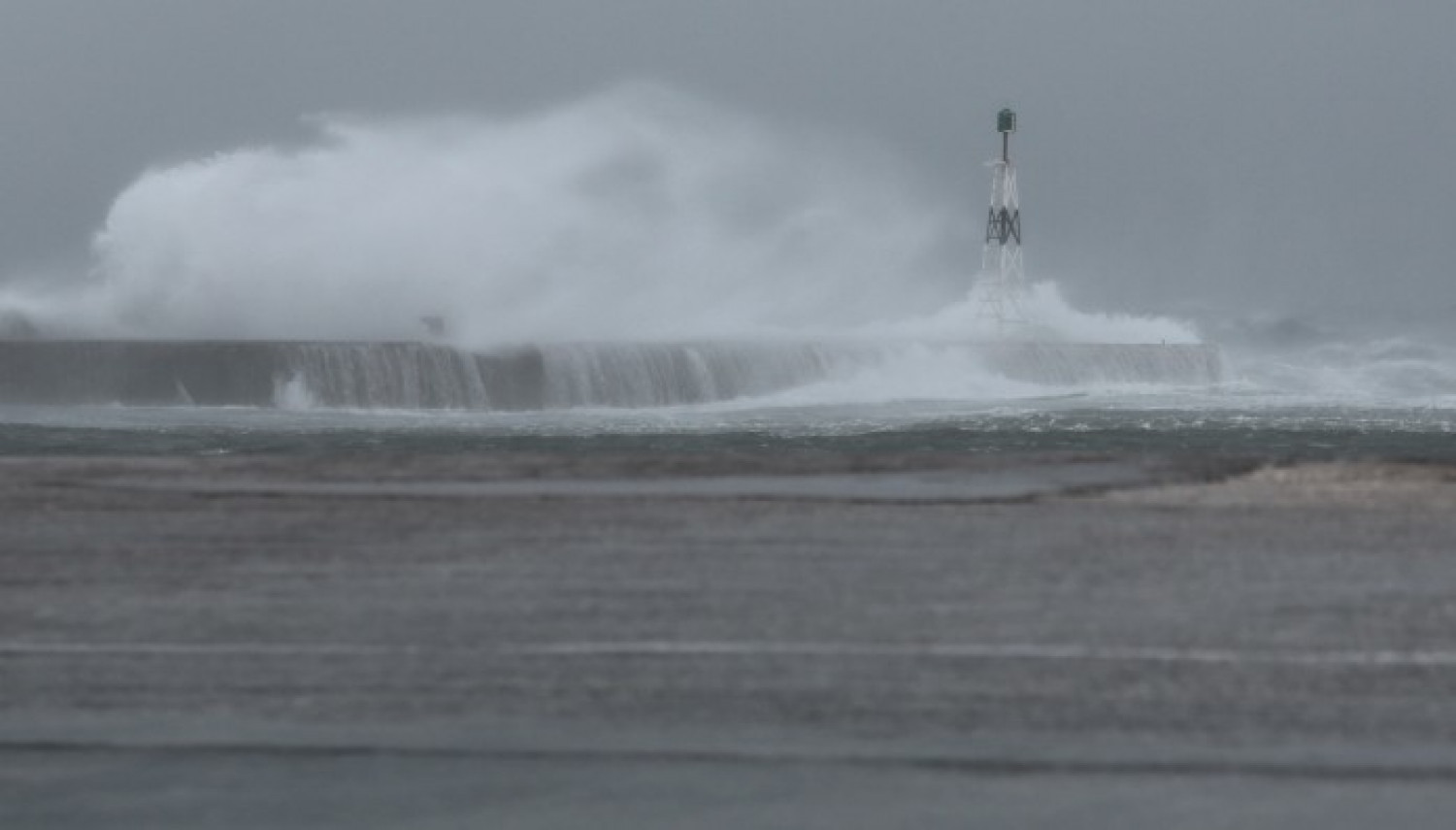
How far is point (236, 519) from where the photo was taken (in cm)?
816

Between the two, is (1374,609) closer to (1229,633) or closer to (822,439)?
(1229,633)

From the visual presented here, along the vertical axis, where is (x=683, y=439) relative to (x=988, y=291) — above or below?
below

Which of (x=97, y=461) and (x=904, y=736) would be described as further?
(x=97, y=461)

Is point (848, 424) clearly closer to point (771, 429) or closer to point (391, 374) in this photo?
point (771, 429)

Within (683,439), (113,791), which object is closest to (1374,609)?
(113,791)

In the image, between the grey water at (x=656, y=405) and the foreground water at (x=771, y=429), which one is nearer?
the foreground water at (x=771, y=429)

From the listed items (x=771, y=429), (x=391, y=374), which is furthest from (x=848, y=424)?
(x=391, y=374)

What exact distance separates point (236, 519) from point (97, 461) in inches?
97.8

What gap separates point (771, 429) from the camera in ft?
89.9

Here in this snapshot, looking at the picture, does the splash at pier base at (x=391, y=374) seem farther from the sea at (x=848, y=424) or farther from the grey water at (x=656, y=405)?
the sea at (x=848, y=424)

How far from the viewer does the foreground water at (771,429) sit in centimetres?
2172

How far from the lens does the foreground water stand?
21719 mm

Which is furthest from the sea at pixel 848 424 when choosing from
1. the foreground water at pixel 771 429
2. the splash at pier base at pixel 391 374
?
the splash at pier base at pixel 391 374

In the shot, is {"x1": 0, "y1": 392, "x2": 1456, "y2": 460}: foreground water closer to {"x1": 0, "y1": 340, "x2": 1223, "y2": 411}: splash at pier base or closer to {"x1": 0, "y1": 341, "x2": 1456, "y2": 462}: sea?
{"x1": 0, "y1": 341, "x2": 1456, "y2": 462}: sea
